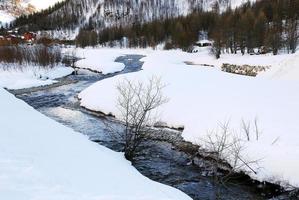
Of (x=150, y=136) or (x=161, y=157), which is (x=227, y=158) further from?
(x=150, y=136)

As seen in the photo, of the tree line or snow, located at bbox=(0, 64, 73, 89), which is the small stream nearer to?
snow, located at bbox=(0, 64, 73, 89)

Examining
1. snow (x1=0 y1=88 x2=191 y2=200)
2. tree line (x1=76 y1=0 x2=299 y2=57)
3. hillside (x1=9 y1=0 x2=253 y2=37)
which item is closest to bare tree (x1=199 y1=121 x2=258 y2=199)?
snow (x1=0 y1=88 x2=191 y2=200)

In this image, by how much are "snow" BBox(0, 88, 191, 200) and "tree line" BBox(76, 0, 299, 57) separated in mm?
44384

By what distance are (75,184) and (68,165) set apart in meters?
1.35

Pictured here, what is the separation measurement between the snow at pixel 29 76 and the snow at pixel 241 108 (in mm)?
8288

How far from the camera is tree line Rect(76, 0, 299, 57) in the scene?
56.0m

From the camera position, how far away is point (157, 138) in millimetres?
17359

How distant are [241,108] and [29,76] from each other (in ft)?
82.8

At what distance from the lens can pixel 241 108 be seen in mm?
18219

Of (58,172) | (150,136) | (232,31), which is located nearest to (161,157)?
(150,136)

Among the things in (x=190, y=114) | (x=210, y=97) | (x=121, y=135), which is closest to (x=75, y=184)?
(x=121, y=135)

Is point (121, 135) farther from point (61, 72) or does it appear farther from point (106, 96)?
point (61, 72)

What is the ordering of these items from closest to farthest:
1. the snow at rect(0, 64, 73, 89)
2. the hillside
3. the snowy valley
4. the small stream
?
the snowy valley
the small stream
the snow at rect(0, 64, 73, 89)
the hillside

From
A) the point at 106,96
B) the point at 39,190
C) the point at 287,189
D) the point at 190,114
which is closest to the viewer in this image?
the point at 39,190
